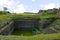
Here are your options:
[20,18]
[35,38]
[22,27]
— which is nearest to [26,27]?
[22,27]

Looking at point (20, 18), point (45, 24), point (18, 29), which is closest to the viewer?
point (45, 24)

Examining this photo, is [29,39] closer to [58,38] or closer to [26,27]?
[58,38]

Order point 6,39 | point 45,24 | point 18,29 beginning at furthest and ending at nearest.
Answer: point 18,29 < point 45,24 < point 6,39

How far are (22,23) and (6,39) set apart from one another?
22509 millimetres

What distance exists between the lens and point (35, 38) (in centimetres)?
1201

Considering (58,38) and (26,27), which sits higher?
(58,38)

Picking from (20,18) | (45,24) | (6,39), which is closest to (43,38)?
(6,39)

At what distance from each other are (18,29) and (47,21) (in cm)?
577

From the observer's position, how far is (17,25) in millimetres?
33750

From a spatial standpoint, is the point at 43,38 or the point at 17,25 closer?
the point at 43,38

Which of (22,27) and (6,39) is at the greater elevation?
(6,39)

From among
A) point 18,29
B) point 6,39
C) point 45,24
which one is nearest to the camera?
point 6,39

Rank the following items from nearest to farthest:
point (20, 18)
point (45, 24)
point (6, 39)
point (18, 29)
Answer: point (6, 39) → point (45, 24) → point (18, 29) → point (20, 18)

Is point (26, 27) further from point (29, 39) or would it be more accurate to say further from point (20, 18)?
point (29, 39)
